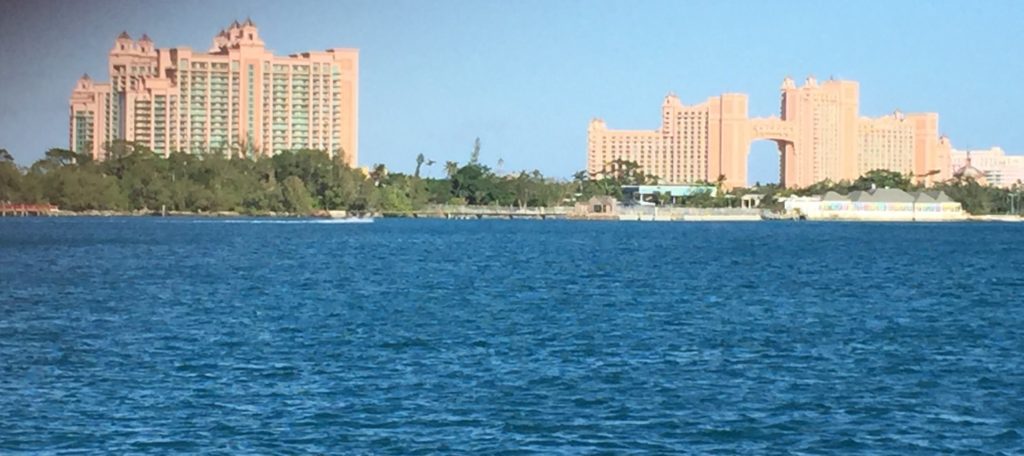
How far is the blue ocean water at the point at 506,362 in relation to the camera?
2080 cm

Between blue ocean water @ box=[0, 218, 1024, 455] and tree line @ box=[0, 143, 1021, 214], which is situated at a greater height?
tree line @ box=[0, 143, 1021, 214]

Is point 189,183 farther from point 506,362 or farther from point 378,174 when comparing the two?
point 506,362

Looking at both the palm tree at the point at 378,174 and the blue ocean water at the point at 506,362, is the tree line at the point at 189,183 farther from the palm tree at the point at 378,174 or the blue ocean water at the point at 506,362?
the blue ocean water at the point at 506,362

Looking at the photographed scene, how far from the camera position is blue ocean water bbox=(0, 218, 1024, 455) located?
20797 millimetres

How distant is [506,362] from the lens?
93.2ft

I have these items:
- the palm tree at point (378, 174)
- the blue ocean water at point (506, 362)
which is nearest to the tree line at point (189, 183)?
the palm tree at point (378, 174)

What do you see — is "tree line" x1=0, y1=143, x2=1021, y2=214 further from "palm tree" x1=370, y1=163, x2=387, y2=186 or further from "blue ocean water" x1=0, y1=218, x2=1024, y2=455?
"blue ocean water" x1=0, y1=218, x2=1024, y2=455

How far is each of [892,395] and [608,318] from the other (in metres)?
14.2

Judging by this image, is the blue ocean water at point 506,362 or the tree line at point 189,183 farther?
the tree line at point 189,183

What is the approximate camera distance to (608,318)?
3828 cm

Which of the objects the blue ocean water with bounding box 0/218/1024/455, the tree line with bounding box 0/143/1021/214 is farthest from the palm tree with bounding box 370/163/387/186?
the blue ocean water with bounding box 0/218/1024/455

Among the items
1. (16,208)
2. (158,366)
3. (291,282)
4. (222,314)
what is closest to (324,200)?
(16,208)

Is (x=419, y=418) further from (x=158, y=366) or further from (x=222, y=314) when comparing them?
(x=222, y=314)

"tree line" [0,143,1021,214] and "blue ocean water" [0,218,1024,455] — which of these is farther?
"tree line" [0,143,1021,214]
